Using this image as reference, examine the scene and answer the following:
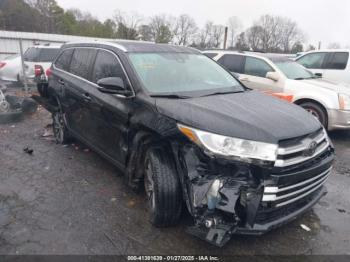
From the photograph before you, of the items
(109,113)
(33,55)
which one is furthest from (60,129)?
(33,55)

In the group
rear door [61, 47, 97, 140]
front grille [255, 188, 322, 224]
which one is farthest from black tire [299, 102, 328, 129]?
rear door [61, 47, 97, 140]

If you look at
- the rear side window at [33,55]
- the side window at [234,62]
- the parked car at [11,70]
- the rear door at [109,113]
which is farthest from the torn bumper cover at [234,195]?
the parked car at [11,70]

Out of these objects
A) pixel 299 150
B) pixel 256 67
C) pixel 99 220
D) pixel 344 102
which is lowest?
pixel 99 220

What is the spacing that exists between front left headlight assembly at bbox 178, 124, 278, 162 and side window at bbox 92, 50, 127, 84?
1.40m

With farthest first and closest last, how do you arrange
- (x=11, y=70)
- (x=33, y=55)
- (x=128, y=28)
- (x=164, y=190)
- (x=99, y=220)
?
1. (x=128, y=28)
2. (x=11, y=70)
3. (x=33, y=55)
4. (x=99, y=220)
5. (x=164, y=190)

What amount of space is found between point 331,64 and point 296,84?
331 cm

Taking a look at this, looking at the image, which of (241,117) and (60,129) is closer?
(241,117)

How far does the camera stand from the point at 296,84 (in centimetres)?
661

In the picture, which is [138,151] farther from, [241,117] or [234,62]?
[234,62]

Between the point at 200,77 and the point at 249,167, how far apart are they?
1.70m

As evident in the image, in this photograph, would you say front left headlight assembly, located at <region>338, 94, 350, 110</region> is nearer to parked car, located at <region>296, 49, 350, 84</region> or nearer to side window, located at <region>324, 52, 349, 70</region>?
parked car, located at <region>296, 49, 350, 84</region>

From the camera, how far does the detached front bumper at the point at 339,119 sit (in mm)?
6051

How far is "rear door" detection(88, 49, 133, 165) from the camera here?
340cm

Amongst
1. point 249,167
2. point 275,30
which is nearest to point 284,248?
point 249,167
